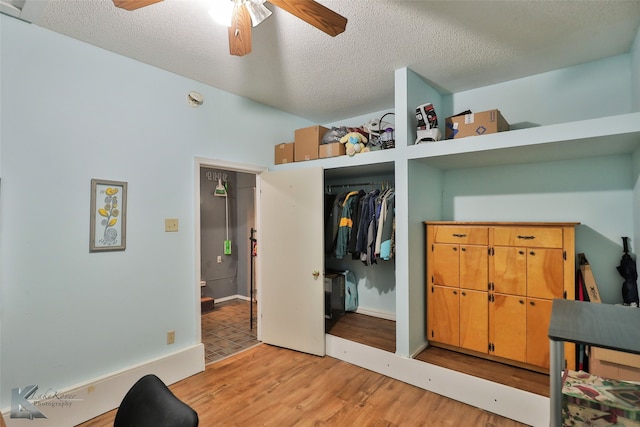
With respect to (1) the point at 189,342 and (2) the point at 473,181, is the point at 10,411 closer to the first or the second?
(1) the point at 189,342

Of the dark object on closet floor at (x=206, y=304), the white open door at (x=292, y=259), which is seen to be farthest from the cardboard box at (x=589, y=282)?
the dark object on closet floor at (x=206, y=304)

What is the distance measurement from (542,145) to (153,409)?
2648 millimetres

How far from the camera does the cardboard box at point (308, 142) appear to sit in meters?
3.20

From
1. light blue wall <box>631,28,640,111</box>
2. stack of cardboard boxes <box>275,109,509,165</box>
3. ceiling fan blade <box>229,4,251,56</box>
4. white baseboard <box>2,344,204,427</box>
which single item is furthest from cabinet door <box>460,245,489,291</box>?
white baseboard <box>2,344,204,427</box>

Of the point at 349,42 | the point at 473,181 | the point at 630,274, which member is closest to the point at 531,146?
the point at 473,181

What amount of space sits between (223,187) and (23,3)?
3.28 meters

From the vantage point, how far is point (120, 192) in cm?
231

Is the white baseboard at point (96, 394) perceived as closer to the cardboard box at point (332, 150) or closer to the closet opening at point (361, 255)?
the closet opening at point (361, 255)

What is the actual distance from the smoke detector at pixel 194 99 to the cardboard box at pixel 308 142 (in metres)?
1.05

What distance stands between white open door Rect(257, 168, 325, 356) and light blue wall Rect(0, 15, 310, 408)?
83 centimetres

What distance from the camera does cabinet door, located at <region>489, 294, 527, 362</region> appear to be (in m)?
2.41

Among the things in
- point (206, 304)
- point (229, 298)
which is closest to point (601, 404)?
point (206, 304)

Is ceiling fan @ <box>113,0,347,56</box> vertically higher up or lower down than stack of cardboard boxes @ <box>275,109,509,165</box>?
higher up

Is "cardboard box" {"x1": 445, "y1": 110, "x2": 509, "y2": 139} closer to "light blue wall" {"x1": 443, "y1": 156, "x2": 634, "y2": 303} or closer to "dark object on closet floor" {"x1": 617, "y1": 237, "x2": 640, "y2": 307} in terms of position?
"light blue wall" {"x1": 443, "y1": 156, "x2": 634, "y2": 303}
